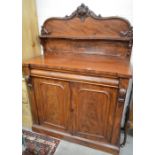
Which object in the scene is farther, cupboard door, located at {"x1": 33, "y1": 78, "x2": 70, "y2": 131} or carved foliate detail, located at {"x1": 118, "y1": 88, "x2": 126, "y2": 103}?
cupboard door, located at {"x1": 33, "y1": 78, "x2": 70, "y2": 131}

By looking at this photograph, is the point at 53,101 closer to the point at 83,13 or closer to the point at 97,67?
the point at 97,67

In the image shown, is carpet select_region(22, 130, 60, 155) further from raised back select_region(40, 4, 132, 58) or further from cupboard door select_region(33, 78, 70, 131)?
raised back select_region(40, 4, 132, 58)

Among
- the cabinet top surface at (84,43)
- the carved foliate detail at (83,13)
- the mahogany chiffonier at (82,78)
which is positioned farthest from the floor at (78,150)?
the carved foliate detail at (83,13)

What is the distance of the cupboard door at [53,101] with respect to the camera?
1.44 m

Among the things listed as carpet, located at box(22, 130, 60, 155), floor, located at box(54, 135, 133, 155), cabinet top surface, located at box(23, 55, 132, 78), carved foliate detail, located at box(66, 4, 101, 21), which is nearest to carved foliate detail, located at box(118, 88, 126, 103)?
cabinet top surface, located at box(23, 55, 132, 78)

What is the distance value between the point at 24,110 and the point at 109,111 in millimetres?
1097

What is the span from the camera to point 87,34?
5.25 feet

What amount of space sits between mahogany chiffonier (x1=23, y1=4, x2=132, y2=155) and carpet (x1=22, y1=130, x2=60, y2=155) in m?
0.08

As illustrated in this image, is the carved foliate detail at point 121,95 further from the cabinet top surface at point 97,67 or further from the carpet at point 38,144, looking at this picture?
the carpet at point 38,144

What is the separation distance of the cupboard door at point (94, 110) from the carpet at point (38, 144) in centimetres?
38

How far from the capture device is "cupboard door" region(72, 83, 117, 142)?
4.23 feet

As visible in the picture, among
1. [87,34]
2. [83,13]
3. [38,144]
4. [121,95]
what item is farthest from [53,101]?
[83,13]

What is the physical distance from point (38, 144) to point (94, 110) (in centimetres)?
85
